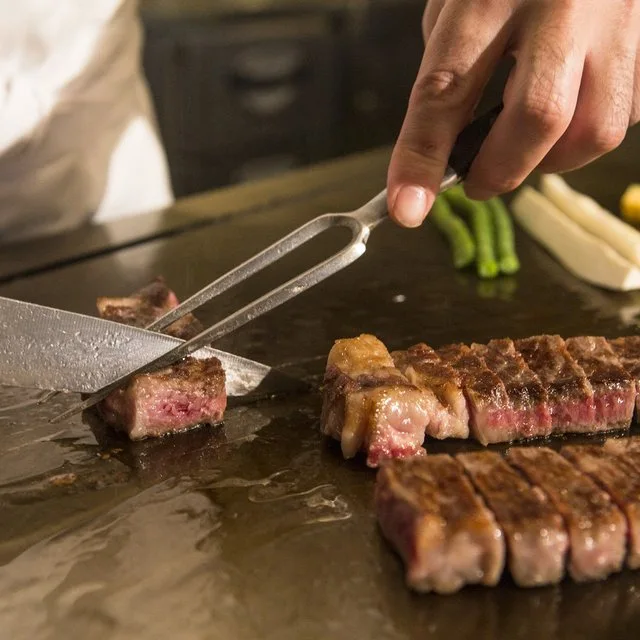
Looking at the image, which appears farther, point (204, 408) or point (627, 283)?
point (627, 283)

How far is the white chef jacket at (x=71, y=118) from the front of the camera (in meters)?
4.64

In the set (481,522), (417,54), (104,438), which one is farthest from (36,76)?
(417,54)

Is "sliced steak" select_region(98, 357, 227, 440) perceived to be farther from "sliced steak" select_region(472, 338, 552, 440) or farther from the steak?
"sliced steak" select_region(472, 338, 552, 440)

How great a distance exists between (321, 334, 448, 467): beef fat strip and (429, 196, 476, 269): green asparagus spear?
1.68 meters

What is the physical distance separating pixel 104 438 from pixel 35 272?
5.74 feet

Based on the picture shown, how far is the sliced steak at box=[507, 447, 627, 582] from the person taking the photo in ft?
8.05

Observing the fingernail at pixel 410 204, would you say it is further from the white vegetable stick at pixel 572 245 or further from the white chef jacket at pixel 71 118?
the white chef jacket at pixel 71 118

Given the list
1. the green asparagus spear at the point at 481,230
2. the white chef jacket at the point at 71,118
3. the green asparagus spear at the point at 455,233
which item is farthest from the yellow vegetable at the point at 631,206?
the white chef jacket at the point at 71,118

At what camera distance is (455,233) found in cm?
491

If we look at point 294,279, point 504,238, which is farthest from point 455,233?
point 294,279

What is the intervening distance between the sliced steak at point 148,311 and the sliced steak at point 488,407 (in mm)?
1111

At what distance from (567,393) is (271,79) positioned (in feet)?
22.2

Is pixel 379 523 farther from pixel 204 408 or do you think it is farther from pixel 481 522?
pixel 204 408

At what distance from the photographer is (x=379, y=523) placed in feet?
8.80
